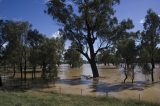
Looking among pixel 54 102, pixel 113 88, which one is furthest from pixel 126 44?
pixel 54 102

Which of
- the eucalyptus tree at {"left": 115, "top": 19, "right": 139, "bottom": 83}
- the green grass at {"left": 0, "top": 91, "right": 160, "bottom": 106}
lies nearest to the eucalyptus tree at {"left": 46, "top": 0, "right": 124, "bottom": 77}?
the eucalyptus tree at {"left": 115, "top": 19, "right": 139, "bottom": 83}

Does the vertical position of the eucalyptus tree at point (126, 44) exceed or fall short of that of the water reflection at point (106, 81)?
it exceeds it

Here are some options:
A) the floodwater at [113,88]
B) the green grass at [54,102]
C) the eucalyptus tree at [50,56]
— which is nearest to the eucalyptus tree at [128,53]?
the floodwater at [113,88]

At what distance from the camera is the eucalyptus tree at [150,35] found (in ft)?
185

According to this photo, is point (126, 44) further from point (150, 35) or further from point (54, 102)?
point (54, 102)

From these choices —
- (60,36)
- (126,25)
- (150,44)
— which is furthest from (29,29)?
(150,44)

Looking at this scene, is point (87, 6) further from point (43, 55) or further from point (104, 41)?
point (43, 55)

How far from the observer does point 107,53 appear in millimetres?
61281

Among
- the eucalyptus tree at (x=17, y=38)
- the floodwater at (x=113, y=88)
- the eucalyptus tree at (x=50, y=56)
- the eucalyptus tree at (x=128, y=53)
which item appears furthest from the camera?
the eucalyptus tree at (x=17, y=38)

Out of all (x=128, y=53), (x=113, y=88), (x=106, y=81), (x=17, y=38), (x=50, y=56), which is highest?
(x=17, y=38)

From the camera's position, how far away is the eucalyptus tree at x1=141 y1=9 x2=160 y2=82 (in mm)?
56344

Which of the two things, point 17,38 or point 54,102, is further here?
point 17,38

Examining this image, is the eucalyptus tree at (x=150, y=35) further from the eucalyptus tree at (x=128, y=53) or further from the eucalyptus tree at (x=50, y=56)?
the eucalyptus tree at (x=50, y=56)

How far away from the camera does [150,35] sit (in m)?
57.3
